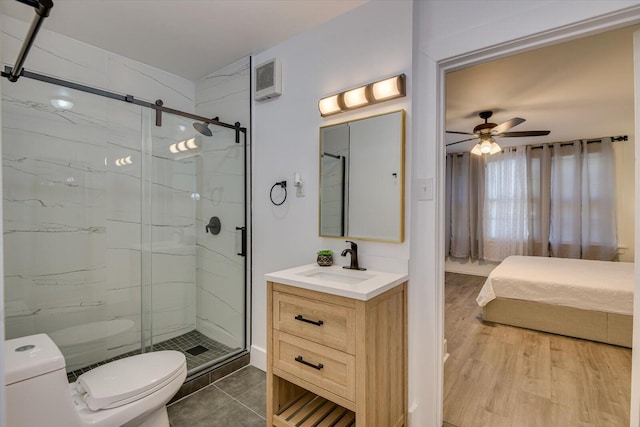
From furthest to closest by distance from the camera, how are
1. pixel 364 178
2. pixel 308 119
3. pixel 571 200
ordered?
pixel 571 200 < pixel 308 119 < pixel 364 178

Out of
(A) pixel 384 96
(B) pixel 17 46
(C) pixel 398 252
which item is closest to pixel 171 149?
(B) pixel 17 46

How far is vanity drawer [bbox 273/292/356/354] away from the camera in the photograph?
1467 millimetres

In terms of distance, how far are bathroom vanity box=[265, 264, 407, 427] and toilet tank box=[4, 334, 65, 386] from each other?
37.7 inches

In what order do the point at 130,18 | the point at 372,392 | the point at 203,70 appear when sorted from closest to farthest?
the point at 372,392 → the point at 130,18 → the point at 203,70

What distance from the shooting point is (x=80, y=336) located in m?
2.31

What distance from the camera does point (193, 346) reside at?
8.58ft

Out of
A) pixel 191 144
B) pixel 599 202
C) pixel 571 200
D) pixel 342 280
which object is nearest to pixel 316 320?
pixel 342 280

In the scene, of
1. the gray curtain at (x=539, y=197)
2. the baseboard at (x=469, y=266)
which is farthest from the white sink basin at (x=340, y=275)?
the gray curtain at (x=539, y=197)

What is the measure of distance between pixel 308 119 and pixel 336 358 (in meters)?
1.56

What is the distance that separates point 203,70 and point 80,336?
7.91 feet

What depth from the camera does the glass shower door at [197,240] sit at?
99.6 inches

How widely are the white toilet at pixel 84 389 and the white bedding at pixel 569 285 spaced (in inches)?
128

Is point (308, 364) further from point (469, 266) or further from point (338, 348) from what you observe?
point (469, 266)

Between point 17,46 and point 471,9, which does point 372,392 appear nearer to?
point 471,9
